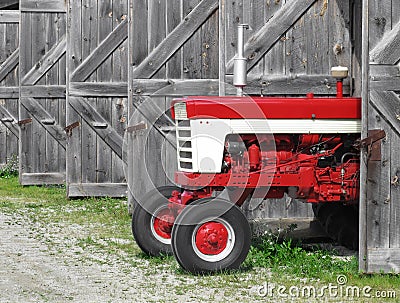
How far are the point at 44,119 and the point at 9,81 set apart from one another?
10.4ft

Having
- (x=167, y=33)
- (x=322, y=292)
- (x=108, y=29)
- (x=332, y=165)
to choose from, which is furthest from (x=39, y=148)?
(x=322, y=292)

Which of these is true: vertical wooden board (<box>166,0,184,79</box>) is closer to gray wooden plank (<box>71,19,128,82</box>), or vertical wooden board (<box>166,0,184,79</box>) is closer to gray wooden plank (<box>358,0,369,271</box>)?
gray wooden plank (<box>71,19,128,82</box>)

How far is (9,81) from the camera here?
64.3 feet

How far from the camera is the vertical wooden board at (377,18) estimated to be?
782 cm

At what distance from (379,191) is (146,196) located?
2176mm

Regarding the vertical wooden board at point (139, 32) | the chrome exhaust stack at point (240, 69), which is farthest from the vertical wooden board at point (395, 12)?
the vertical wooden board at point (139, 32)

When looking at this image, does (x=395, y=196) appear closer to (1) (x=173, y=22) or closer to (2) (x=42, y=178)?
(1) (x=173, y=22)

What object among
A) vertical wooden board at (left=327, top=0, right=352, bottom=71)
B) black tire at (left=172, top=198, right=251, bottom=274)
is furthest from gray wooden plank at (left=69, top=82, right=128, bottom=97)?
black tire at (left=172, top=198, right=251, bottom=274)

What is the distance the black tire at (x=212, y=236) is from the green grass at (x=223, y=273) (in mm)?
115

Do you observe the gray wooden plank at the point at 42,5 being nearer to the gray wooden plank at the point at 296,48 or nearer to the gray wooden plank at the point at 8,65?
the gray wooden plank at the point at 8,65

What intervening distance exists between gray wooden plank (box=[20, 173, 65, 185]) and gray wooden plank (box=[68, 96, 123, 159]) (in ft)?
8.75

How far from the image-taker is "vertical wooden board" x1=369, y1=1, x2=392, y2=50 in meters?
7.82

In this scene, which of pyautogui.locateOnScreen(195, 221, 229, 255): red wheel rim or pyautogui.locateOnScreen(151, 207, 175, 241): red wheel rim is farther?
pyautogui.locateOnScreen(151, 207, 175, 241): red wheel rim

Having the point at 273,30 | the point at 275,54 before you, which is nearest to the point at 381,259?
the point at 275,54
